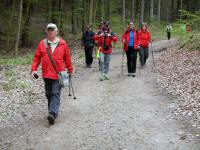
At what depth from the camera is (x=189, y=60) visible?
19094 mm

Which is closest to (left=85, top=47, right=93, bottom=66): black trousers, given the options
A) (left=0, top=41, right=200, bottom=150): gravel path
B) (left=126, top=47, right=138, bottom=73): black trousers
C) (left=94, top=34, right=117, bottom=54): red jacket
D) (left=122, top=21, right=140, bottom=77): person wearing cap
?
(left=126, top=47, right=138, bottom=73): black trousers

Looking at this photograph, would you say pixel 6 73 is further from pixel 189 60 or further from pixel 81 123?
pixel 81 123

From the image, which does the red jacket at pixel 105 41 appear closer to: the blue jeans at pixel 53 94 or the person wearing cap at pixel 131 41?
the person wearing cap at pixel 131 41

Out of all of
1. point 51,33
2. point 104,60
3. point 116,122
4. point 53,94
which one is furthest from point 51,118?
point 104,60

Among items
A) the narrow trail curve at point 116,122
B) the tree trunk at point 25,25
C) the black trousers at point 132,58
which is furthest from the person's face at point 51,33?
the tree trunk at point 25,25

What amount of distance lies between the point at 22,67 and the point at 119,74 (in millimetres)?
6040

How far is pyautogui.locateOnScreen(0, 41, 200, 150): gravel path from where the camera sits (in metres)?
7.75

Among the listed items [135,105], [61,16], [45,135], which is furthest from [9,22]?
[45,135]

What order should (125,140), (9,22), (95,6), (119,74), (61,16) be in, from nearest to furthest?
1. (125,140)
2. (119,74)
3. (9,22)
4. (61,16)
5. (95,6)

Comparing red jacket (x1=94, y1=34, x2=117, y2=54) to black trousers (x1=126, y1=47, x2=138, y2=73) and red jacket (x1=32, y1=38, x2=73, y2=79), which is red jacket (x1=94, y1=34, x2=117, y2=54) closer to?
black trousers (x1=126, y1=47, x2=138, y2=73)

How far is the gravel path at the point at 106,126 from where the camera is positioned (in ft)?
25.4

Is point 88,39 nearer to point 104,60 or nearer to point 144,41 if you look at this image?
point 144,41

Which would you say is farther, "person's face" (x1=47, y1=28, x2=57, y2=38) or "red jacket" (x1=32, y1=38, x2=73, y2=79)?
"red jacket" (x1=32, y1=38, x2=73, y2=79)

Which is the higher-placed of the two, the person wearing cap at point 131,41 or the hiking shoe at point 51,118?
the person wearing cap at point 131,41
